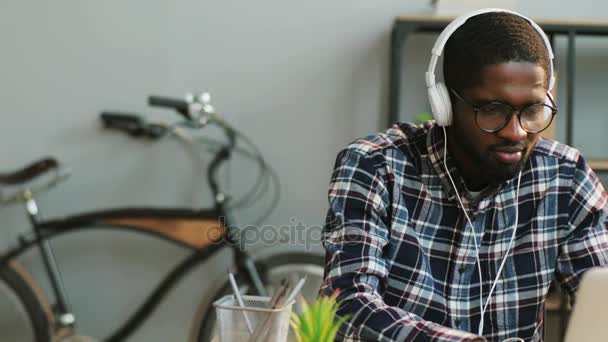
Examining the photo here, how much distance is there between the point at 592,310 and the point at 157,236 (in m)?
1.82

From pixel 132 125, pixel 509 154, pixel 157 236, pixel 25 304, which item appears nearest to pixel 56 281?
pixel 25 304

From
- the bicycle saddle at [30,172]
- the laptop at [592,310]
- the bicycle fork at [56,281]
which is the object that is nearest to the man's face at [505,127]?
the laptop at [592,310]

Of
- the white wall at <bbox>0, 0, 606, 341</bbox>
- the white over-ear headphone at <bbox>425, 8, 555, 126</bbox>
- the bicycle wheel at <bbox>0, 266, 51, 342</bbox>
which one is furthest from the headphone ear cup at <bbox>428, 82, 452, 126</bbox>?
the bicycle wheel at <bbox>0, 266, 51, 342</bbox>

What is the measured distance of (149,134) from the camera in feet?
8.67

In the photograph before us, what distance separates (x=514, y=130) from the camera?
3.90 ft

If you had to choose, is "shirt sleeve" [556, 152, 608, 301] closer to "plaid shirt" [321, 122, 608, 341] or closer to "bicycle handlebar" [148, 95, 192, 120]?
"plaid shirt" [321, 122, 608, 341]

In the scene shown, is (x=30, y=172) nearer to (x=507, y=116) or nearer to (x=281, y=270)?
(x=281, y=270)

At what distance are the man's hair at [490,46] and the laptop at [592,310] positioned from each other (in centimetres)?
38

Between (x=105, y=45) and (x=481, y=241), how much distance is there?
5.71ft

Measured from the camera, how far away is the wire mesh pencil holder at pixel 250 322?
3.26 ft

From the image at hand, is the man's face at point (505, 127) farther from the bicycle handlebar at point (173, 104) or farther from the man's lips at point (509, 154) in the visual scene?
the bicycle handlebar at point (173, 104)

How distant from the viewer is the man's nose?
3.90ft

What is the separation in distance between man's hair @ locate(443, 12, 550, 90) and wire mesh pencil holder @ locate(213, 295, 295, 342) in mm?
476

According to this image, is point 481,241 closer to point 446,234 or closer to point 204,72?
point 446,234
